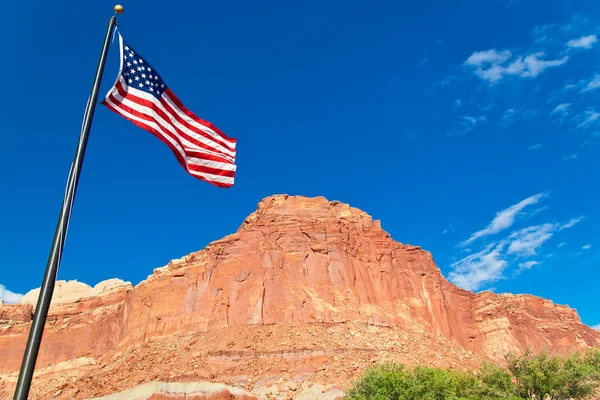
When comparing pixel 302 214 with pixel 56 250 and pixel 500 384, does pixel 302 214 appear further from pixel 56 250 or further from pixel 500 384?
pixel 56 250

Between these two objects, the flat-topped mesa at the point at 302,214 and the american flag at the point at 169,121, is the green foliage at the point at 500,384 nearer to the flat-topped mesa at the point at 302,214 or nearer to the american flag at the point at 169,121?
the american flag at the point at 169,121

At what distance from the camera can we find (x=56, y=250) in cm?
948

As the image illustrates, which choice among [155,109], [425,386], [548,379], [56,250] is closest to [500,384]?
[548,379]

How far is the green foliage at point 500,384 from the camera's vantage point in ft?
143

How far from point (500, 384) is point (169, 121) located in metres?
41.6

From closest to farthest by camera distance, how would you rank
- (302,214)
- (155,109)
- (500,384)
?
(155,109)
(500,384)
(302,214)

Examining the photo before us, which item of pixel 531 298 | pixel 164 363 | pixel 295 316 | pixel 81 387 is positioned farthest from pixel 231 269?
pixel 531 298

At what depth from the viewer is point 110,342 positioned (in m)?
120

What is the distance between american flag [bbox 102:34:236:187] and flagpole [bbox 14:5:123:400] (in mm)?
1263

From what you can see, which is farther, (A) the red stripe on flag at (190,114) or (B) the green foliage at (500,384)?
(B) the green foliage at (500,384)

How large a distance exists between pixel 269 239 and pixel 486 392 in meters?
68.5

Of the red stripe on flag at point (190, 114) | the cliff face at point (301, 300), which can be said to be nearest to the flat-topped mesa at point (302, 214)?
the cliff face at point (301, 300)

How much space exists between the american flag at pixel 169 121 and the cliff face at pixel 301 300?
3205 inches

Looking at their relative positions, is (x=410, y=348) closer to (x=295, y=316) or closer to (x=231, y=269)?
(x=295, y=316)
